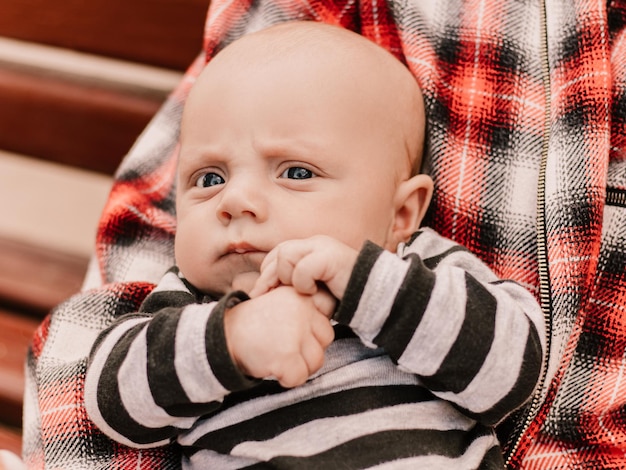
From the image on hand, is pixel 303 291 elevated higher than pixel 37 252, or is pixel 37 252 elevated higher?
pixel 303 291

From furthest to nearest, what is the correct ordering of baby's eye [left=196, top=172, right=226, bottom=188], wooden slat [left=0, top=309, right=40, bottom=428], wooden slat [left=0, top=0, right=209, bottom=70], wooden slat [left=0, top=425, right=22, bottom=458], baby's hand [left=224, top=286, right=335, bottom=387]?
wooden slat [left=0, top=0, right=209, bottom=70]
wooden slat [left=0, top=309, right=40, bottom=428]
wooden slat [left=0, top=425, right=22, bottom=458]
baby's eye [left=196, top=172, right=226, bottom=188]
baby's hand [left=224, top=286, right=335, bottom=387]

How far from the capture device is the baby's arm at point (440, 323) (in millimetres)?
816

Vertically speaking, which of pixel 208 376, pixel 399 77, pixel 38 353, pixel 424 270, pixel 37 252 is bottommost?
pixel 37 252

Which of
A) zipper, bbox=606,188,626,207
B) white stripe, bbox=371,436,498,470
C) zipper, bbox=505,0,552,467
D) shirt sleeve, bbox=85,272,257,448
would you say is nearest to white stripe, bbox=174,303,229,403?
shirt sleeve, bbox=85,272,257,448

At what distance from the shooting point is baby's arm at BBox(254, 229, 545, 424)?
82 cm

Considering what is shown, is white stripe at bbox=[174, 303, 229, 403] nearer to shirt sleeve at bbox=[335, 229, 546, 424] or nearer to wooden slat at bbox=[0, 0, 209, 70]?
shirt sleeve at bbox=[335, 229, 546, 424]

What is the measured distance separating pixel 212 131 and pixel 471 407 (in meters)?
0.49

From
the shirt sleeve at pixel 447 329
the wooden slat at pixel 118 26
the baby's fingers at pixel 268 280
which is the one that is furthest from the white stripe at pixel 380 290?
the wooden slat at pixel 118 26

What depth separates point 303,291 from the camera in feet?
2.66

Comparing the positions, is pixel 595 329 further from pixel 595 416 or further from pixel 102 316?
pixel 102 316

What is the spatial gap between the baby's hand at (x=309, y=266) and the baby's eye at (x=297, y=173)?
0.13 meters

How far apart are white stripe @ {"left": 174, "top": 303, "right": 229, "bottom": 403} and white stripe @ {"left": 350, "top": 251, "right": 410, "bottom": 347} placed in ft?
0.56

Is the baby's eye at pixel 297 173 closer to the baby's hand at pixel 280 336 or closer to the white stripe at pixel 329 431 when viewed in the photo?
the baby's hand at pixel 280 336

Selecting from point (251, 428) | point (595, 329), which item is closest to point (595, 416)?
point (595, 329)
